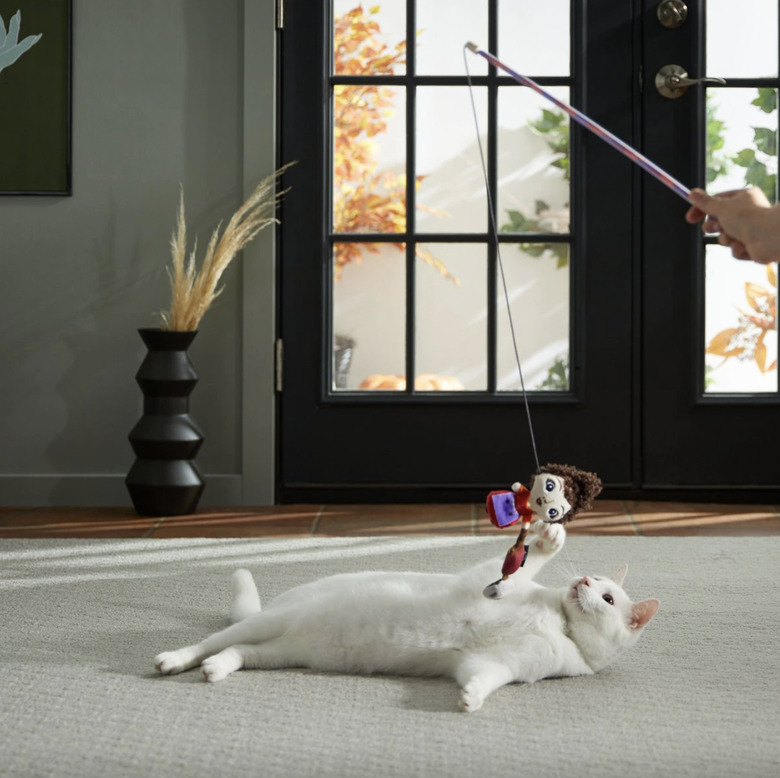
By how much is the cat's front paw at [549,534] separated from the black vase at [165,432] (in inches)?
59.9

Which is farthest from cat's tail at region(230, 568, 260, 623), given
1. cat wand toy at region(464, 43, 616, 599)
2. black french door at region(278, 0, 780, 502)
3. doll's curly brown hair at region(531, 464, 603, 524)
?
black french door at region(278, 0, 780, 502)

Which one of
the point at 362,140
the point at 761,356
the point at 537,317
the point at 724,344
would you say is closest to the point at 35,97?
the point at 362,140

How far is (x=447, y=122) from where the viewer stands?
3.14 meters

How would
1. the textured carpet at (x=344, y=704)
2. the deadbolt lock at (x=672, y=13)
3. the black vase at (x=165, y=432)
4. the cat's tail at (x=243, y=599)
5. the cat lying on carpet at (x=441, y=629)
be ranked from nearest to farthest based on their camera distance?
the textured carpet at (x=344, y=704) → the cat lying on carpet at (x=441, y=629) → the cat's tail at (x=243, y=599) → the black vase at (x=165, y=432) → the deadbolt lock at (x=672, y=13)

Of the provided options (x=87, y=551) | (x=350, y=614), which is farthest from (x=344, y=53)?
(x=350, y=614)

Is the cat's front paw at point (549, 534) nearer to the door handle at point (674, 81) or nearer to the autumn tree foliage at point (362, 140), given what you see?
the autumn tree foliage at point (362, 140)

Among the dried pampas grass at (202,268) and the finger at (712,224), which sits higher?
the dried pampas grass at (202,268)

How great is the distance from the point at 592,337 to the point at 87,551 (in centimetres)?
140

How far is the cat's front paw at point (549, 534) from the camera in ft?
5.13

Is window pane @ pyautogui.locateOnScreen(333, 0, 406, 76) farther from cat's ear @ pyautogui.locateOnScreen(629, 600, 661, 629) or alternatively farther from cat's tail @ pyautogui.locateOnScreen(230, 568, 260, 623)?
cat's ear @ pyautogui.locateOnScreen(629, 600, 661, 629)

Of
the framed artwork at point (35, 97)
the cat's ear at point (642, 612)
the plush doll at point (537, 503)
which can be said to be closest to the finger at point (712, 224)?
the plush doll at point (537, 503)

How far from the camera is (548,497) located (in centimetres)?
152

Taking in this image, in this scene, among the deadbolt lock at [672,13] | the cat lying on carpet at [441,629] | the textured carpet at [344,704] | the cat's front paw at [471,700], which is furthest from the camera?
the deadbolt lock at [672,13]

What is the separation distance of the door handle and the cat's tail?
1.82 metres
